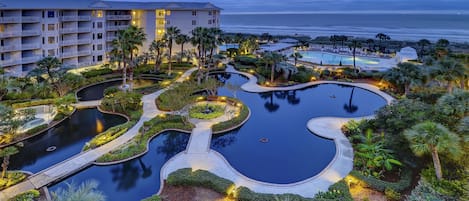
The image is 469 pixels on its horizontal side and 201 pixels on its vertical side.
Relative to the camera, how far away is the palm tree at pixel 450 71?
31.0 m

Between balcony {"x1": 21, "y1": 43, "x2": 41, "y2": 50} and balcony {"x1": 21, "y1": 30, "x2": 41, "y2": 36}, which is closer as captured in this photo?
balcony {"x1": 21, "y1": 30, "x2": 41, "y2": 36}

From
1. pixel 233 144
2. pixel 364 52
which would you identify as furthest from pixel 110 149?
pixel 364 52

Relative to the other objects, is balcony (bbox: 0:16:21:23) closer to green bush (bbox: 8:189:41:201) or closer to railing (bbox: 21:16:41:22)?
railing (bbox: 21:16:41:22)

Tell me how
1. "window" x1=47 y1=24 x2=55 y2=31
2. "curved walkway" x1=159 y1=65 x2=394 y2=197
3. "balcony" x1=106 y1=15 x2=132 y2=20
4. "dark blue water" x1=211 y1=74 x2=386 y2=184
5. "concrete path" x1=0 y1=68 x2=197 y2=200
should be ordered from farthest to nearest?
"balcony" x1=106 y1=15 x2=132 y2=20, "window" x1=47 y1=24 x2=55 y2=31, "dark blue water" x1=211 y1=74 x2=386 y2=184, "curved walkway" x1=159 y1=65 x2=394 y2=197, "concrete path" x1=0 y1=68 x2=197 y2=200

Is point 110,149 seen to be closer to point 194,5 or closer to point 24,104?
point 24,104

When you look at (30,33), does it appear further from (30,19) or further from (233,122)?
(233,122)

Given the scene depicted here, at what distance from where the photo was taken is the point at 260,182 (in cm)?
2019

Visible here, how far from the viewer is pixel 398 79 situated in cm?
3938

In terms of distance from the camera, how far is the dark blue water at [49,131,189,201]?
19431mm

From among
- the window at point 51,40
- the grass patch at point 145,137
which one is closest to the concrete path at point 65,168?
the grass patch at point 145,137

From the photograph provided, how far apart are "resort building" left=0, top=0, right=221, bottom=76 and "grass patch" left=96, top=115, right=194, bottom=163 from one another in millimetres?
20906

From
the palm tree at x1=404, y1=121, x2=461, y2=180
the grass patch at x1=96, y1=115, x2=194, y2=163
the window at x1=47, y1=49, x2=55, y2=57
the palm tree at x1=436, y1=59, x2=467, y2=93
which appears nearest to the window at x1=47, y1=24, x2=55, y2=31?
the window at x1=47, y1=49, x2=55, y2=57

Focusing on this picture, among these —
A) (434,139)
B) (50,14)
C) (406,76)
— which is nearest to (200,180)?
(434,139)

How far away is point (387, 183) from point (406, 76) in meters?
23.4
